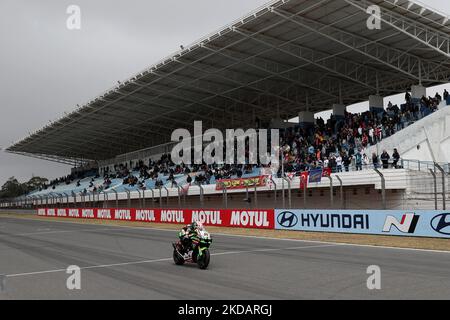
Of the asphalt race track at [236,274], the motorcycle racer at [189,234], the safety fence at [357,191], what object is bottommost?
the asphalt race track at [236,274]

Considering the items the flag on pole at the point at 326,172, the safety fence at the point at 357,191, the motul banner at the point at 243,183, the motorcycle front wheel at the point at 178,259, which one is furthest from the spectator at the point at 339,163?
the motorcycle front wheel at the point at 178,259

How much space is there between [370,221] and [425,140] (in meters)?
10.5

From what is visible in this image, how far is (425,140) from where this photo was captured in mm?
27031

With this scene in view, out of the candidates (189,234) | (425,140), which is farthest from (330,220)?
(189,234)

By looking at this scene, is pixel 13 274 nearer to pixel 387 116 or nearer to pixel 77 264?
pixel 77 264

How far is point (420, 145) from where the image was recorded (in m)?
26.9

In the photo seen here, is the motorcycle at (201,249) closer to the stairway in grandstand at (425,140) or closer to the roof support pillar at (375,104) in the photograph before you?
the stairway in grandstand at (425,140)

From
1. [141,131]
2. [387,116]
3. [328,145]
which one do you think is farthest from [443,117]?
[141,131]

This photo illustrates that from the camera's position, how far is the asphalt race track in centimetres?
778

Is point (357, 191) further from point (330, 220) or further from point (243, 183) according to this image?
point (243, 183)

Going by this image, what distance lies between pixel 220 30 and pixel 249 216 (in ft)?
36.7

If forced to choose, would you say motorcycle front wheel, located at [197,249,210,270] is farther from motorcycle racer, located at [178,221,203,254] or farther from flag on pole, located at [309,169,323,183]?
flag on pole, located at [309,169,323,183]

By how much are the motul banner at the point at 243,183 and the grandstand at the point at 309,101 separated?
368mm

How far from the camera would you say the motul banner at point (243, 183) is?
27663 millimetres
